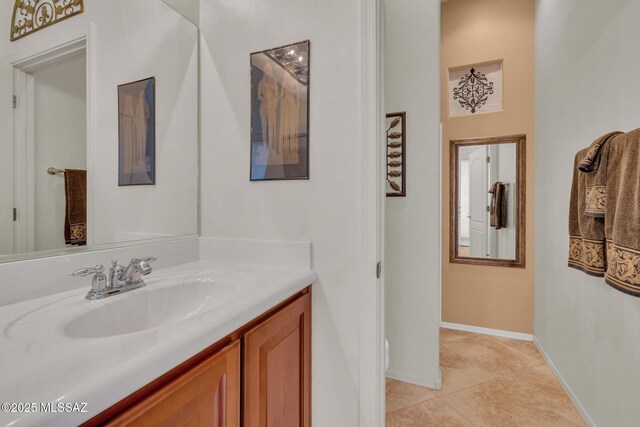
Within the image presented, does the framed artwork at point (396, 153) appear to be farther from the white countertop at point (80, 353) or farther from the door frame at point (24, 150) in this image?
the door frame at point (24, 150)

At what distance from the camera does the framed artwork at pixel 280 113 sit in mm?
1274

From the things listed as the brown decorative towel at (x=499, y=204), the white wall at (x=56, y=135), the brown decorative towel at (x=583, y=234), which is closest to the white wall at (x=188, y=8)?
the white wall at (x=56, y=135)

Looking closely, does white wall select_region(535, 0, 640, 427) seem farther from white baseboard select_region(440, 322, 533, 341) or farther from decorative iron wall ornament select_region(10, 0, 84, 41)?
decorative iron wall ornament select_region(10, 0, 84, 41)

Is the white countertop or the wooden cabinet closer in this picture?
the white countertop

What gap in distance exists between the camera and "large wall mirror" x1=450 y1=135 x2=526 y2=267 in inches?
107

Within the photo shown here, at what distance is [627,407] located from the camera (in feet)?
4.29

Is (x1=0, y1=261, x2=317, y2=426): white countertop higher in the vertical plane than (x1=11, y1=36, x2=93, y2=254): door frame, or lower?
lower

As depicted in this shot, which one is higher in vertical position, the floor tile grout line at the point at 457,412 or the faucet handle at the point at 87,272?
the faucet handle at the point at 87,272

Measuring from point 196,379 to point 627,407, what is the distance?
1781 millimetres

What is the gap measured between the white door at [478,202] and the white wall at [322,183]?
2085mm

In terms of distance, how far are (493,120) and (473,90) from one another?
347 millimetres

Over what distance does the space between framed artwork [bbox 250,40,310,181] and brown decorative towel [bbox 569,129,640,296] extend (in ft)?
4.11

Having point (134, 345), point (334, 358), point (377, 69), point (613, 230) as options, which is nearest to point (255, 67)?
point (377, 69)

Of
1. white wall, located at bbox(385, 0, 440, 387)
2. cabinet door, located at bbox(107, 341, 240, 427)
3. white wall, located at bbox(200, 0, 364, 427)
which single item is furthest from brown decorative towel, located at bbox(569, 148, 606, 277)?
cabinet door, located at bbox(107, 341, 240, 427)
